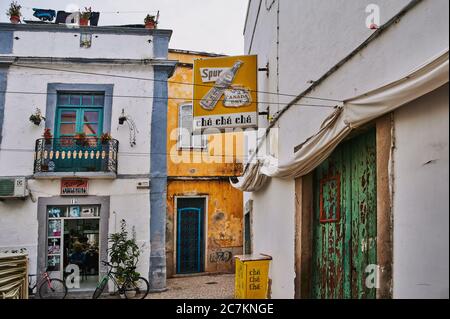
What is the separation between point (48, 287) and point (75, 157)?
126 inches

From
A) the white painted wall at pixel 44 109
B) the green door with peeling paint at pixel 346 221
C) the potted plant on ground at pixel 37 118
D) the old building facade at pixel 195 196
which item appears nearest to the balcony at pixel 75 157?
the white painted wall at pixel 44 109

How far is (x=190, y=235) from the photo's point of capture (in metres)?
15.6

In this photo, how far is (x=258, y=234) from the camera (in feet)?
29.9

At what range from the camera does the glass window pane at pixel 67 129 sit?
39.7ft

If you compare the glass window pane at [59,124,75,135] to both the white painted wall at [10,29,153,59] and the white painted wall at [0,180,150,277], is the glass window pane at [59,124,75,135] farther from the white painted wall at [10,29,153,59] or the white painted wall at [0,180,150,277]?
the white painted wall at [10,29,153,59]

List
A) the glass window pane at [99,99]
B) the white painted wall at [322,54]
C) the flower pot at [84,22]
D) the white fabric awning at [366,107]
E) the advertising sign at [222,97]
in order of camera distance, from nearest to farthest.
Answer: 1. the white fabric awning at [366,107]
2. the white painted wall at [322,54]
3. the advertising sign at [222,97]
4. the glass window pane at [99,99]
5. the flower pot at [84,22]

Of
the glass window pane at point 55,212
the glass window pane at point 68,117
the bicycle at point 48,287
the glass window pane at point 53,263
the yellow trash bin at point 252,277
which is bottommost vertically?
the bicycle at point 48,287

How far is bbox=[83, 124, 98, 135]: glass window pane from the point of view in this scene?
1215 centimetres

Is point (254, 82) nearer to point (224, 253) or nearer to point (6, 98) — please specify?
point (6, 98)

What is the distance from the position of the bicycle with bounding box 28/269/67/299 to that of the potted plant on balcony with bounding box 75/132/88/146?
10.6 feet

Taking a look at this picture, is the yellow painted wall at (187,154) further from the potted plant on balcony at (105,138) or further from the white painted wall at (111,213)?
the potted plant on balcony at (105,138)

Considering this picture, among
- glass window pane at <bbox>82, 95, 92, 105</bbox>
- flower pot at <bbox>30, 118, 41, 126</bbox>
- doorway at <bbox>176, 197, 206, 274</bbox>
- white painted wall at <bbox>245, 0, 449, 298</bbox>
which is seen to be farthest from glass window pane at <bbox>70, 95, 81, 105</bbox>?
white painted wall at <bbox>245, 0, 449, 298</bbox>

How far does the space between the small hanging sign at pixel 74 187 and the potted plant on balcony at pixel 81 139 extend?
0.95 meters
